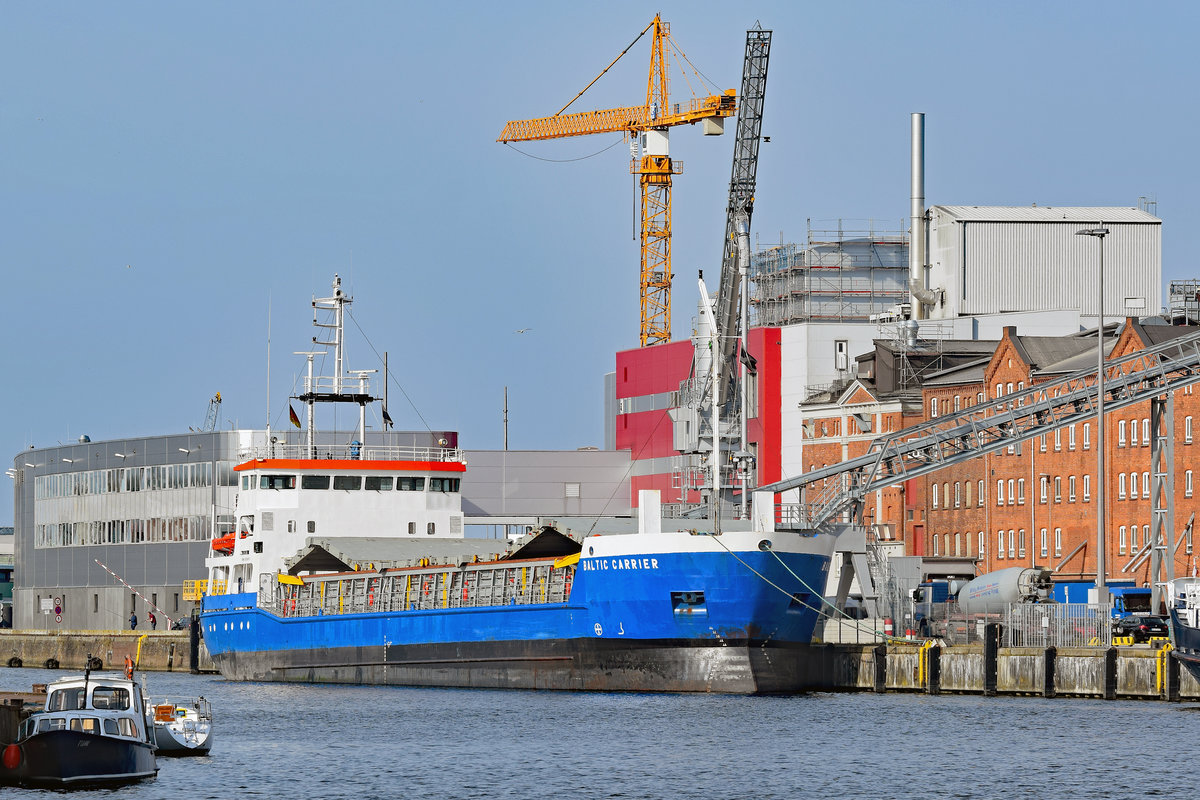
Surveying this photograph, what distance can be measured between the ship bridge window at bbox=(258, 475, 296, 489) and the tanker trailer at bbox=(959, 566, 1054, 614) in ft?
90.1

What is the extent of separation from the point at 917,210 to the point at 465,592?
77521 millimetres

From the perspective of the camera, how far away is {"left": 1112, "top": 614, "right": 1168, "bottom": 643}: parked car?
215ft

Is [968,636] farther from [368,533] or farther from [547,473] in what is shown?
[547,473]

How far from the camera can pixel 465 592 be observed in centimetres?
6975

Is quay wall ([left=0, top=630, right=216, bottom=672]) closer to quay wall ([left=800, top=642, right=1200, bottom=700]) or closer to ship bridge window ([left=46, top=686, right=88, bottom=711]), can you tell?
quay wall ([left=800, top=642, right=1200, bottom=700])

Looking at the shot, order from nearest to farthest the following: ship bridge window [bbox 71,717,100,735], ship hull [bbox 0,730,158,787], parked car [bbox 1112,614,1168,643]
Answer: ship hull [bbox 0,730,158,787], ship bridge window [bbox 71,717,100,735], parked car [bbox 1112,614,1168,643]

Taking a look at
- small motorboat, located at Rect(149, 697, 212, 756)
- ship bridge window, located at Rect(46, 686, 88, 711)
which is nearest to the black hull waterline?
small motorboat, located at Rect(149, 697, 212, 756)

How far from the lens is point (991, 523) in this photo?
122m

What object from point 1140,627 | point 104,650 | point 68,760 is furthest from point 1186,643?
point 104,650

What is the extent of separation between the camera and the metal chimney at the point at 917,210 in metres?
140

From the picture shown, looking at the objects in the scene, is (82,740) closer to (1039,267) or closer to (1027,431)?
(1027,431)

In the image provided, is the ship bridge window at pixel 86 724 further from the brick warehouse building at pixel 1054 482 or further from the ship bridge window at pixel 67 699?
the brick warehouse building at pixel 1054 482

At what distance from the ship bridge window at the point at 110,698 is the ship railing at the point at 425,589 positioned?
924 inches

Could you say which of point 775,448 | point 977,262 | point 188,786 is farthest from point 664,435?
point 188,786
